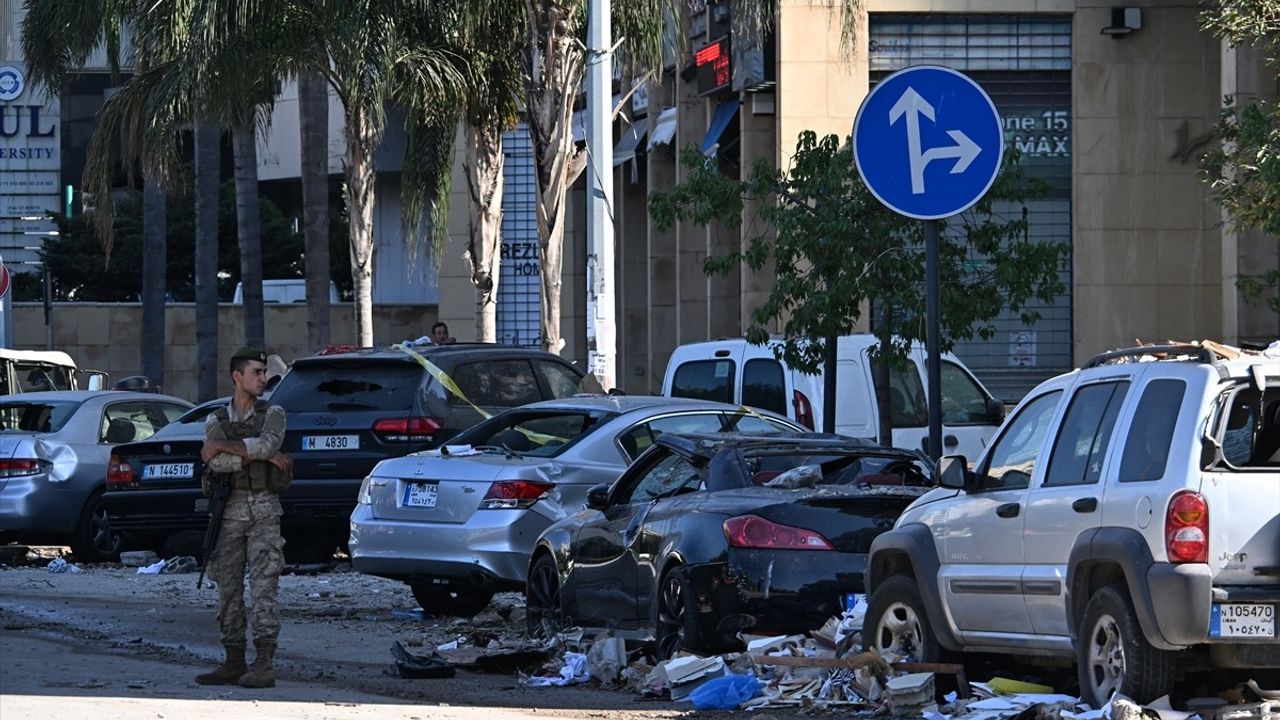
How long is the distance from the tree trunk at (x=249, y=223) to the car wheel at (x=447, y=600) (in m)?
15.8

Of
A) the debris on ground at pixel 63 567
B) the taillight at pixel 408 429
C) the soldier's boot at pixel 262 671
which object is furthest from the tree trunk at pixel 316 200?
the soldier's boot at pixel 262 671

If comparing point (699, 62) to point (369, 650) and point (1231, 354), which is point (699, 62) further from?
point (1231, 354)

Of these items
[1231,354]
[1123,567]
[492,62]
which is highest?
[492,62]

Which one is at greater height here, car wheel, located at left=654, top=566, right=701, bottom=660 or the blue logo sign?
the blue logo sign

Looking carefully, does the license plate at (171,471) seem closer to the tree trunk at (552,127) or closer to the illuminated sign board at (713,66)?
the tree trunk at (552,127)

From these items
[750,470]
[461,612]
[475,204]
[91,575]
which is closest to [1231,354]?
[750,470]

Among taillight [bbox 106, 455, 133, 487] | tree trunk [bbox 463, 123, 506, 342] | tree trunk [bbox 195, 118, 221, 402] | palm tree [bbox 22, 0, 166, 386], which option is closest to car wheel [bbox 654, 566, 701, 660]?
taillight [bbox 106, 455, 133, 487]

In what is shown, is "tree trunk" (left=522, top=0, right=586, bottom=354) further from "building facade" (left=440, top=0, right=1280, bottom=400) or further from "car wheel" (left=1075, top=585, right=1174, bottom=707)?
"car wheel" (left=1075, top=585, right=1174, bottom=707)

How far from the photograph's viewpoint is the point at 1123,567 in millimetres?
8086

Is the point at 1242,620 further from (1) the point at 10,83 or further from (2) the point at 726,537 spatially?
(1) the point at 10,83

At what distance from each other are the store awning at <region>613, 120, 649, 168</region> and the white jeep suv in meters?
27.7

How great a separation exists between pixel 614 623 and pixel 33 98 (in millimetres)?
46812

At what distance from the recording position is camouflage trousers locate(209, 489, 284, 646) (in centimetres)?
1037

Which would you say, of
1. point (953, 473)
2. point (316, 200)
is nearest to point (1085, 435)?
point (953, 473)
